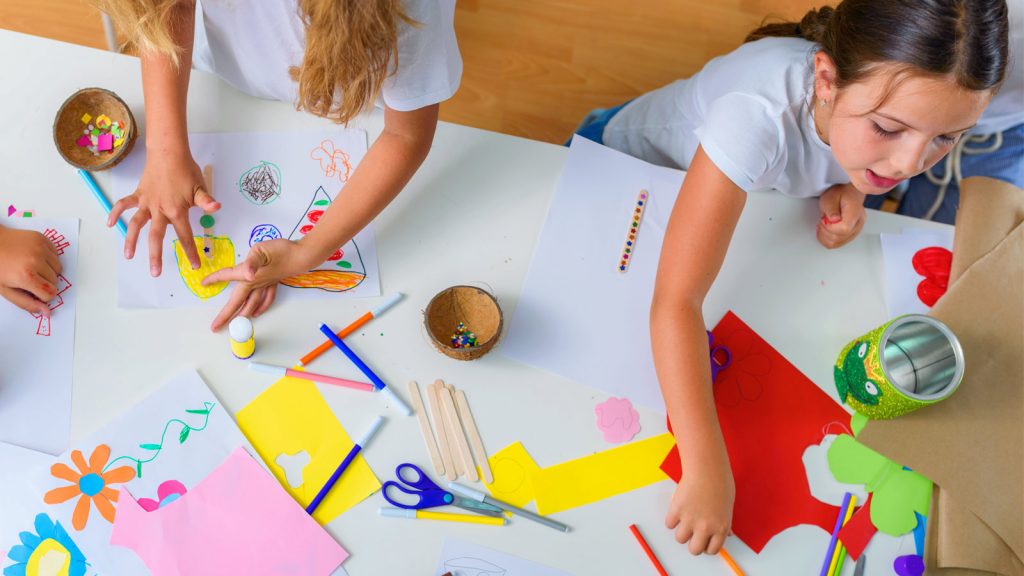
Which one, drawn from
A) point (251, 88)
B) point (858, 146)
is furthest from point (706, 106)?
point (251, 88)

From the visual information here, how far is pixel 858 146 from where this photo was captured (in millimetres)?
832

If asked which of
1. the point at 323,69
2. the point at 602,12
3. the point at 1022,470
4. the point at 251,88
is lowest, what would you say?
the point at 1022,470

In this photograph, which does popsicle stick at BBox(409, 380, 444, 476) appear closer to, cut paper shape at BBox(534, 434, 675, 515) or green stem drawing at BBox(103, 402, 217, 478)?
cut paper shape at BBox(534, 434, 675, 515)

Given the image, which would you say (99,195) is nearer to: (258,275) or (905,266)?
(258,275)

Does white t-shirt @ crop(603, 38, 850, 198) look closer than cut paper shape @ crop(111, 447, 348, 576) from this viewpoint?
No

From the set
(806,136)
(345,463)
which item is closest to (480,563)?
(345,463)

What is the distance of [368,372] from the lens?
0.82m

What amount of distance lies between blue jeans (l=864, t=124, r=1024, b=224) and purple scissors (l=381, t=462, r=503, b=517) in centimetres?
89

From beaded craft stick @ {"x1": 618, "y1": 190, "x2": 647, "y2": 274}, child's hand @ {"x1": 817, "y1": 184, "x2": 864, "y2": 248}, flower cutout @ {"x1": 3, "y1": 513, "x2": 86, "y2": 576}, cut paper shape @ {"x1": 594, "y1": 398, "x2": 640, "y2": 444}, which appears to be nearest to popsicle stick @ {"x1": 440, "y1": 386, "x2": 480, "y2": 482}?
cut paper shape @ {"x1": 594, "y1": 398, "x2": 640, "y2": 444}

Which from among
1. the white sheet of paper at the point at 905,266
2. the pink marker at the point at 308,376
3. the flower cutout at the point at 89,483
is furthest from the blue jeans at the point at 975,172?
the flower cutout at the point at 89,483

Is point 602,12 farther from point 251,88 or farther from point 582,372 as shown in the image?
point 582,372

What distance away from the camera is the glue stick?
0.78 m

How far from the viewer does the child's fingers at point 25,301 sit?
2.63ft

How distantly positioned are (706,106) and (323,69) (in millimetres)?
530
